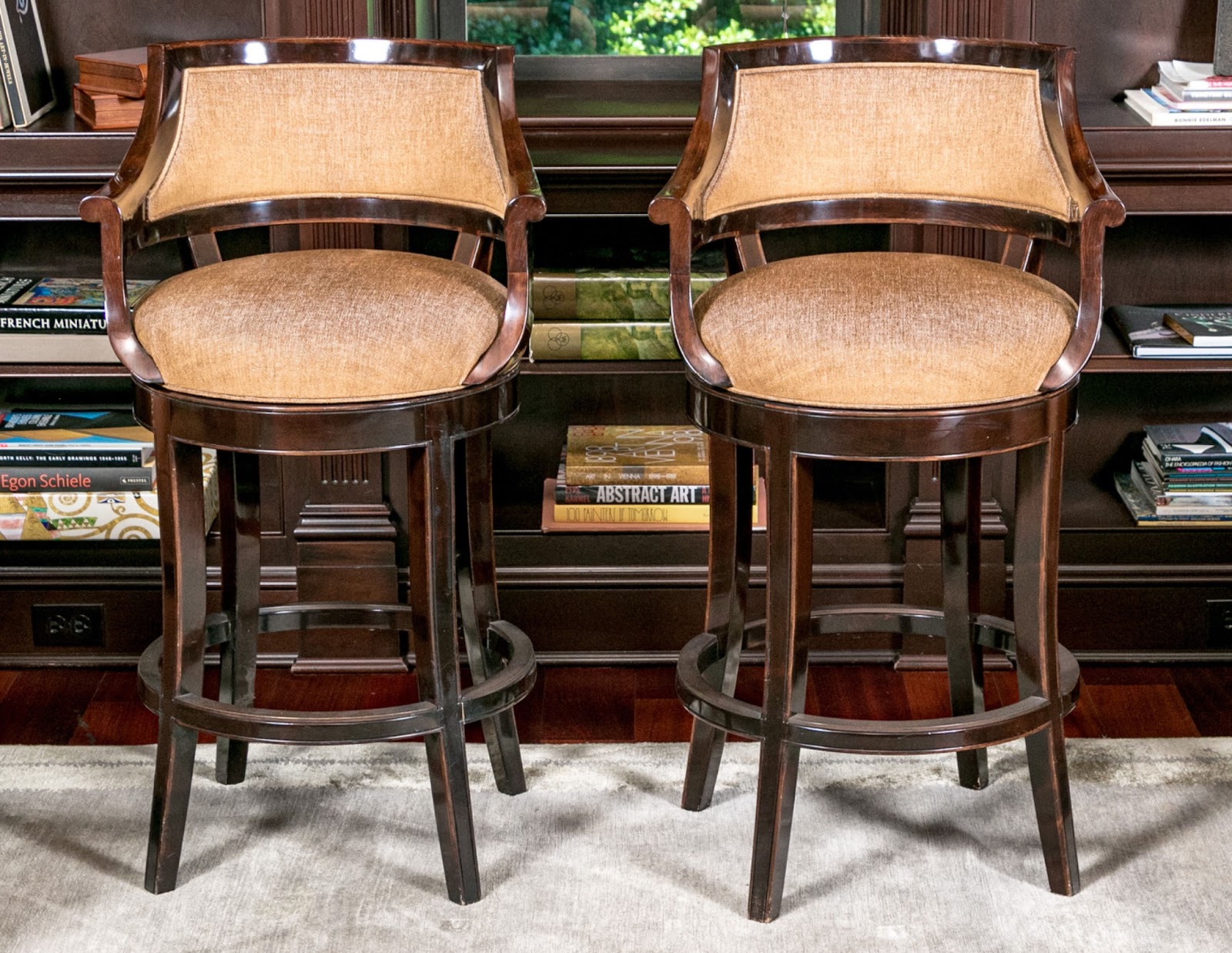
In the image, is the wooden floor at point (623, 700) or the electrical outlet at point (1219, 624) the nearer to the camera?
the wooden floor at point (623, 700)

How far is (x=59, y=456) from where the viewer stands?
2.41m

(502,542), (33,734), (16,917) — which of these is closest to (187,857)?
(16,917)

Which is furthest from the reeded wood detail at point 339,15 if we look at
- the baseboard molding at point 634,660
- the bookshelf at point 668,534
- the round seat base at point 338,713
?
the baseboard molding at point 634,660

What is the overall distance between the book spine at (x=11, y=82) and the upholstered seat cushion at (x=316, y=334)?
642mm

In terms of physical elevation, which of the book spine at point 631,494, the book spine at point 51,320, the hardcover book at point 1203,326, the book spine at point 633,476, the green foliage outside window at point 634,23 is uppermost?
the green foliage outside window at point 634,23

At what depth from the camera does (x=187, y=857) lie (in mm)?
1955

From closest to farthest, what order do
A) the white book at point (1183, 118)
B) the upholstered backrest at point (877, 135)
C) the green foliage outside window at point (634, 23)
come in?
1. the upholstered backrest at point (877, 135)
2. the white book at point (1183, 118)
3. the green foliage outside window at point (634, 23)

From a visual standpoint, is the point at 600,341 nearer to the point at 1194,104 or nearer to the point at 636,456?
the point at 636,456

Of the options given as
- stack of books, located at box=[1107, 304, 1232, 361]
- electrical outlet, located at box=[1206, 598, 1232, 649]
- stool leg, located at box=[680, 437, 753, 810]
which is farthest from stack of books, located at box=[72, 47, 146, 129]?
electrical outlet, located at box=[1206, 598, 1232, 649]

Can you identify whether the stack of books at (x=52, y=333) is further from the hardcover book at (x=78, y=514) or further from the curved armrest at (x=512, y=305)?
the curved armrest at (x=512, y=305)

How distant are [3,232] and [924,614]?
167 cm

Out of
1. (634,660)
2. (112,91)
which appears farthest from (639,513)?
(112,91)

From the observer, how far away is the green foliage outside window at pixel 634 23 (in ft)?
8.50

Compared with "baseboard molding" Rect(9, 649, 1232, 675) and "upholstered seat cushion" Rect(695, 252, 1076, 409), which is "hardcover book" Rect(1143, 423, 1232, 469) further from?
"upholstered seat cushion" Rect(695, 252, 1076, 409)
